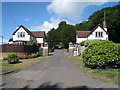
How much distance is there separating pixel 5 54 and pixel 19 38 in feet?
65.4

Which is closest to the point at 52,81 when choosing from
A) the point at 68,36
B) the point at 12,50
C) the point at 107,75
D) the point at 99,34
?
the point at 107,75

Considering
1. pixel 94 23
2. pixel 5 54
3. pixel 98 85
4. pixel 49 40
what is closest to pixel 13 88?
pixel 98 85

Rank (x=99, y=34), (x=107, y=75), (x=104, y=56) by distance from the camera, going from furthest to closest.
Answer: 1. (x=99, y=34)
2. (x=104, y=56)
3. (x=107, y=75)

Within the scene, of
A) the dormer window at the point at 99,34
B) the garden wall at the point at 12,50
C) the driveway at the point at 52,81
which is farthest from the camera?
the dormer window at the point at 99,34

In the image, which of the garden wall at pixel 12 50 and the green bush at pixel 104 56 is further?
the garden wall at pixel 12 50

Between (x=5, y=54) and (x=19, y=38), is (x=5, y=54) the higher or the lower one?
the lower one

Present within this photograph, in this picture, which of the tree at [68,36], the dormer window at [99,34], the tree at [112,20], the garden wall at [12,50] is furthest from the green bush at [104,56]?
the tree at [68,36]

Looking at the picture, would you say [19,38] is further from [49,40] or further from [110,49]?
[110,49]

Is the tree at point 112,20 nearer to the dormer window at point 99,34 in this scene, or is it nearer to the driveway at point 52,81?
the dormer window at point 99,34

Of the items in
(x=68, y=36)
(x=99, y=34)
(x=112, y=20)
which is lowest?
(x=99, y=34)

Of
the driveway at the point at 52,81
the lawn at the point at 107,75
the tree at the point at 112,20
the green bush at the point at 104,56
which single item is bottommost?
the driveway at the point at 52,81

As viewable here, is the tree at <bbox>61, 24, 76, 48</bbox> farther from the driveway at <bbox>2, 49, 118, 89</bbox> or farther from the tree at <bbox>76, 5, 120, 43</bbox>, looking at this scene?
the driveway at <bbox>2, 49, 118, 89</bbox>

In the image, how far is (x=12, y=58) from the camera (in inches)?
587

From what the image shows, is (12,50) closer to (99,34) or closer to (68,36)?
Answer: (99,34)
